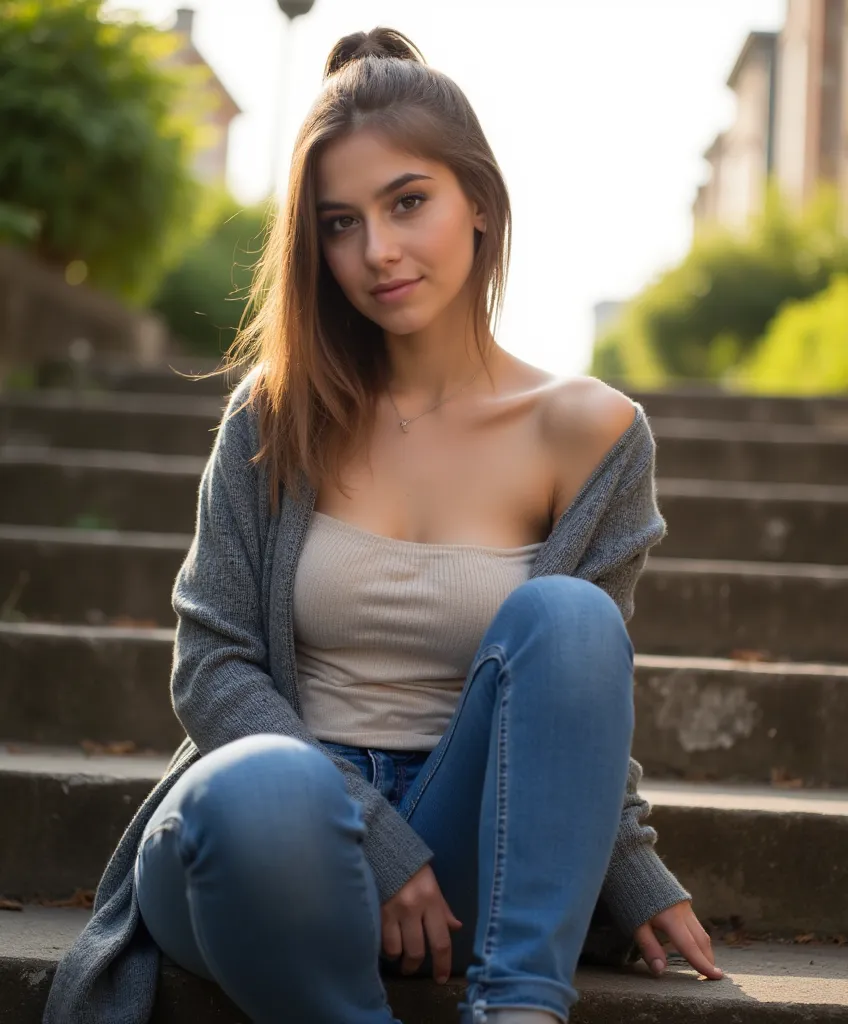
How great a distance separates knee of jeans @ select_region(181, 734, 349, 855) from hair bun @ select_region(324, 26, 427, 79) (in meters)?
1.09

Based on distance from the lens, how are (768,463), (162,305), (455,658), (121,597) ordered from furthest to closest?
(162,305) < (768,463) < (121,597) < (455,658)

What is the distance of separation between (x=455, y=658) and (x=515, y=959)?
51 centimetres

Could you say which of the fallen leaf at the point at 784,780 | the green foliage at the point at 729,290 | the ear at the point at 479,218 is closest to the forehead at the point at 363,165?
the ear at the point at 479,218

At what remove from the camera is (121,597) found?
3109mm

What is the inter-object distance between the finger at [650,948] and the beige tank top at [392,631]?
37 centimetres

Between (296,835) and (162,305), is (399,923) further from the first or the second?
(162,305)

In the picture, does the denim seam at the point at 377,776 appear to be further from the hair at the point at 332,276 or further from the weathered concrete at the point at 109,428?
the weathered concrete at the point at 109,428

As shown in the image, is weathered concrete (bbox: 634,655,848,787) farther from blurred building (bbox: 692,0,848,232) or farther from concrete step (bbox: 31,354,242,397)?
blurred building (bbox: 692,0,848,232)

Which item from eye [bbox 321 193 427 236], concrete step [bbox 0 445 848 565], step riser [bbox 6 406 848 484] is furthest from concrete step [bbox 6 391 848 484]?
eye [bbox 321 193 427 236]

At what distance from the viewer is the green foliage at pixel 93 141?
5.04 m

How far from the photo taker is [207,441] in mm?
4355

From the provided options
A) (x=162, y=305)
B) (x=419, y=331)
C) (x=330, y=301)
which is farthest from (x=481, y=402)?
(x=162, y=305)

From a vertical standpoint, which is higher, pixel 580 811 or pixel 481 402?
pixel 481 402

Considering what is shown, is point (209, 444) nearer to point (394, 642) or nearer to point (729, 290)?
point (394, 642)
